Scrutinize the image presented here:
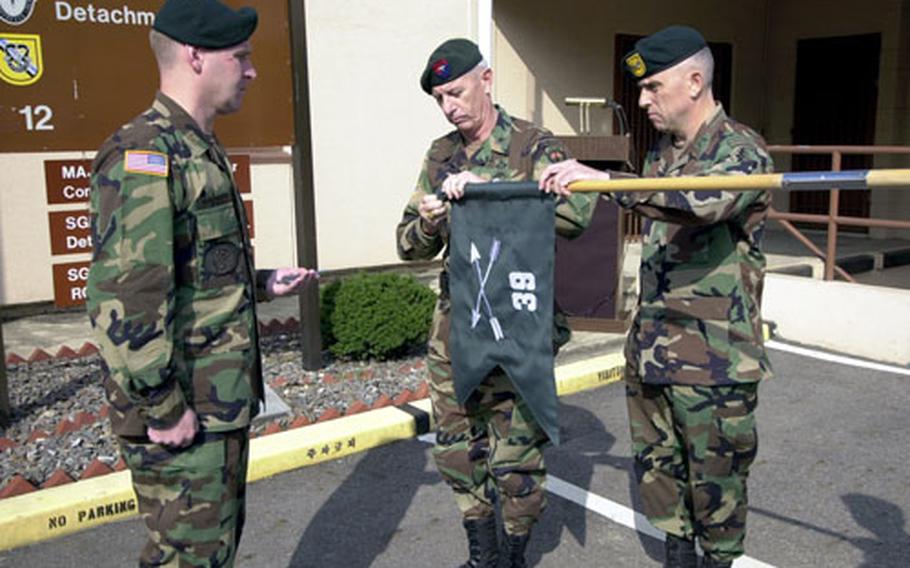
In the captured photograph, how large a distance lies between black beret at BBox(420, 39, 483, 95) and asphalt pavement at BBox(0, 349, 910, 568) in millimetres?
1856

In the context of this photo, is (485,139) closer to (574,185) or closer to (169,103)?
(574,185)

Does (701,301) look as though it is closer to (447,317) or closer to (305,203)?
(447,317)

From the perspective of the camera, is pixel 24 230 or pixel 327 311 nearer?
pixel 327 311

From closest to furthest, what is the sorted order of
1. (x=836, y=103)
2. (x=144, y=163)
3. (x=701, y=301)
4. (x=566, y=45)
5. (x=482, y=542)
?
(x=144, y=163) → (x=701, y=301) → (x=482, y=542) → (x=566, y=45) → (x=836, y=103)

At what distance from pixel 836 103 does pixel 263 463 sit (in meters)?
10.1

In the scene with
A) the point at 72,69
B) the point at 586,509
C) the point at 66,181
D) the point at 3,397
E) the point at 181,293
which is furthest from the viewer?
the point at 66,181

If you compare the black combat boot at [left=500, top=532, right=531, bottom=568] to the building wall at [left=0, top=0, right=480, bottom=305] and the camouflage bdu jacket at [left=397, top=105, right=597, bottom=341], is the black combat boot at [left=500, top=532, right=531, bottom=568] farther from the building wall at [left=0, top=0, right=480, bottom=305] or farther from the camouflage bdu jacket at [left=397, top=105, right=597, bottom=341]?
the building wall at [left=0, top=0, right=480, bottom=305]

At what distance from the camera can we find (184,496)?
6.73ft

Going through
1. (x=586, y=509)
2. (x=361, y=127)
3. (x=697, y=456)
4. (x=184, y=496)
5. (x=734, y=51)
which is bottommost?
(x=586, y=509)

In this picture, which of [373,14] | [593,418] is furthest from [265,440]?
[373,14]

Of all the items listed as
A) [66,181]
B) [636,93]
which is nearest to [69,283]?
[66,181]

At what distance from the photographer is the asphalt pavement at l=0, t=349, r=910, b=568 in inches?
127

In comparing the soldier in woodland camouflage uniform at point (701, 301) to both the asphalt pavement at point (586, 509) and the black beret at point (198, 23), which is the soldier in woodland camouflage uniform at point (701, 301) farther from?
the black beret at point (198, 23)

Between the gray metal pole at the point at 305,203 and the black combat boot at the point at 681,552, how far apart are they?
3133 mm
